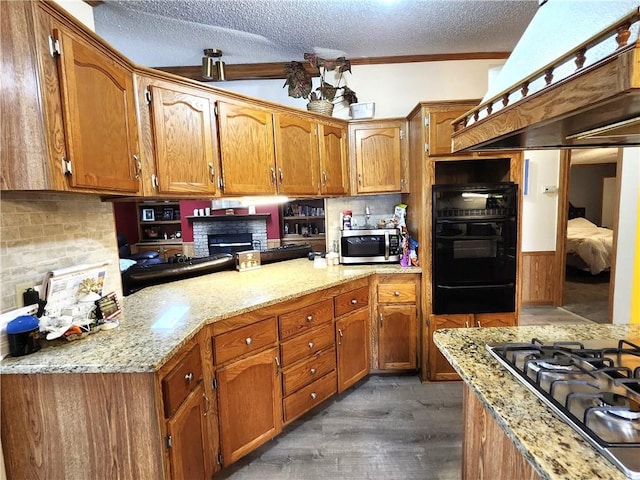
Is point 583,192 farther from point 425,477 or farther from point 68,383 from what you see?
point 68,383

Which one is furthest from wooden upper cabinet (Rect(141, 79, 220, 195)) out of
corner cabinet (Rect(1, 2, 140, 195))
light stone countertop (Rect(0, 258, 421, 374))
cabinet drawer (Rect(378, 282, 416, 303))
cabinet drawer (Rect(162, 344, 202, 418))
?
cabinet drawer (Rect(378, 282, 416, 303))

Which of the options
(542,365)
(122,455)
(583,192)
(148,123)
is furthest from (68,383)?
(583,192)

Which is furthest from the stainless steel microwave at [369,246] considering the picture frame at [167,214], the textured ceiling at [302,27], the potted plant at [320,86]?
A: the picture frame at [167,214]

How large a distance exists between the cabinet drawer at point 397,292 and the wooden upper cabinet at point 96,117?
1.89m

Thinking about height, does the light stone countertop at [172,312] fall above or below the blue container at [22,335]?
below

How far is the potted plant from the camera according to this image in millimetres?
2561

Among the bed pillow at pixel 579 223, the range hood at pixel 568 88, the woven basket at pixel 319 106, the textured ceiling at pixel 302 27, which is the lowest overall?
the bed pillow at pixel 579 223

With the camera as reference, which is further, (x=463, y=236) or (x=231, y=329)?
(x=463, y=236)

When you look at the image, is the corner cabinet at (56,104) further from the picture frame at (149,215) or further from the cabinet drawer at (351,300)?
the picture frame at (149,215)

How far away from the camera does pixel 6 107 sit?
1.12m

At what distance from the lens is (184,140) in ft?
6.24

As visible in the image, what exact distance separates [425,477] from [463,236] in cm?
159

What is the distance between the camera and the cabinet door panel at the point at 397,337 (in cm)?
269

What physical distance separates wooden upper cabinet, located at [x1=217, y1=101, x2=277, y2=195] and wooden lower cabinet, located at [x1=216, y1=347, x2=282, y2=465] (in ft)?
3.57
